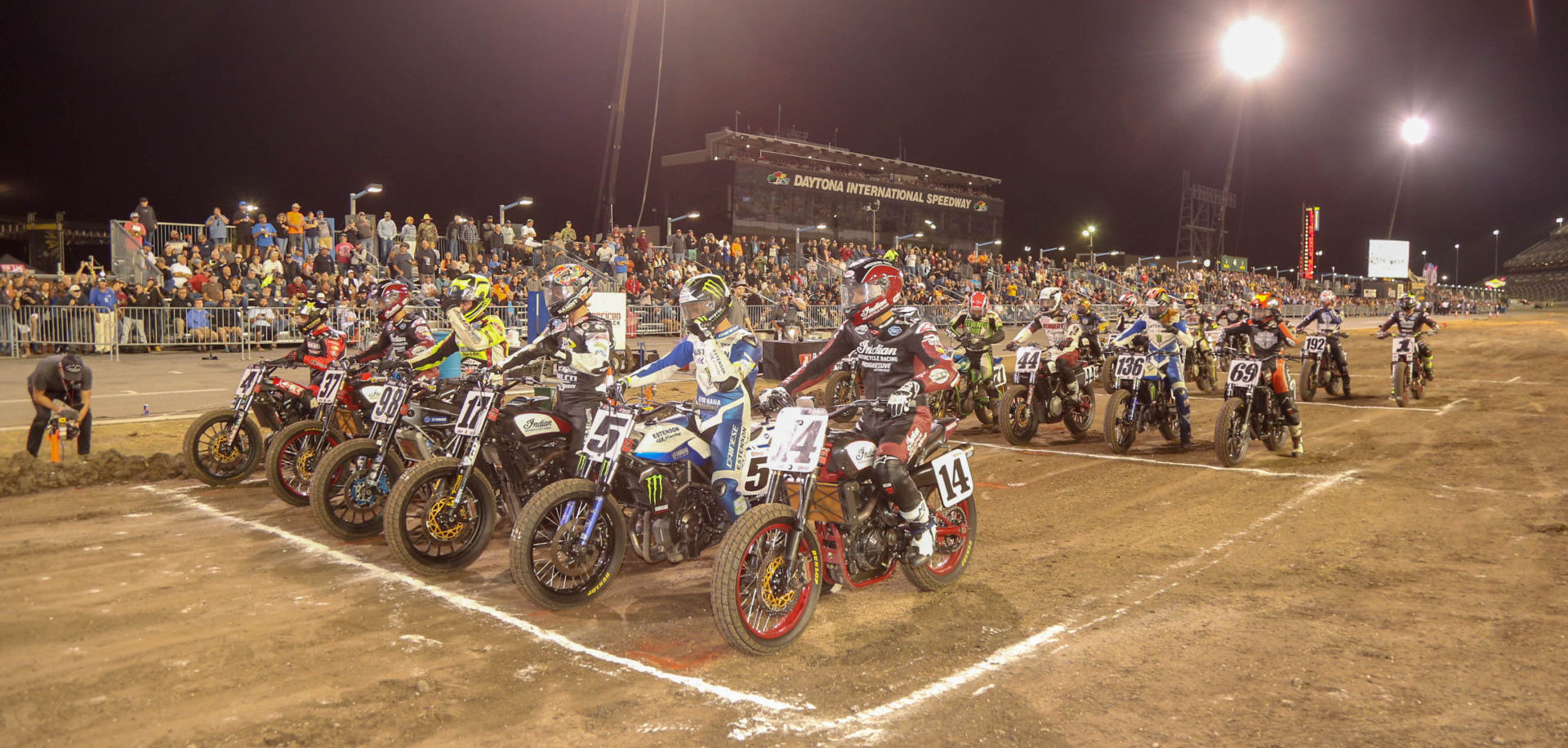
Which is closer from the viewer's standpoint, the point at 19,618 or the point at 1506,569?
the point at 19,618

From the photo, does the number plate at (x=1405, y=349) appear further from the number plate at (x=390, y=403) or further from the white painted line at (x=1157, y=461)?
the number plate at (x=390, y=403)

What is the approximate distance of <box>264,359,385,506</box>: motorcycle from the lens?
8.53 m

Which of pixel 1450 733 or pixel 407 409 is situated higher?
pixel 407 409

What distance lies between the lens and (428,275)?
79.0ft

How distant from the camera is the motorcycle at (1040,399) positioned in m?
12.9

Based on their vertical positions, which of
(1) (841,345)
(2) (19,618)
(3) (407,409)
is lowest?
(2) (19,618)

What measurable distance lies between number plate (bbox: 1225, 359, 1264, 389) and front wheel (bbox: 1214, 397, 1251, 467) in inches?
9.8

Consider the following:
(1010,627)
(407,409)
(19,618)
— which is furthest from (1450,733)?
(19,618)

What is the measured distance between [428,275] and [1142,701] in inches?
890

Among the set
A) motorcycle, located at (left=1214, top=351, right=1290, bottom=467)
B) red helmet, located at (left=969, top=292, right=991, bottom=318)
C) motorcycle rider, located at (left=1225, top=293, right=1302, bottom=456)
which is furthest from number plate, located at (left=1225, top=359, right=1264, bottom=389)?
red helmet, located at (left=969, top=292, right=991, bottom=318)

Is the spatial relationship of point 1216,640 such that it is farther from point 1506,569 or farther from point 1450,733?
point 1506,569

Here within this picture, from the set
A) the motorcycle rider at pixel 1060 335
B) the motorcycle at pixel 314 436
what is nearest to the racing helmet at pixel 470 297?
the motorcycle at pixel 314 436

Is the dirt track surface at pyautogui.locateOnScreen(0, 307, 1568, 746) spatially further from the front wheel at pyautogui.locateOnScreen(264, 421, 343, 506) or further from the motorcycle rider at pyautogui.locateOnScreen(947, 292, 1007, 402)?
the motorcycle rider at pyautogui.locateOnScreen(947, 292, 1007, 402)

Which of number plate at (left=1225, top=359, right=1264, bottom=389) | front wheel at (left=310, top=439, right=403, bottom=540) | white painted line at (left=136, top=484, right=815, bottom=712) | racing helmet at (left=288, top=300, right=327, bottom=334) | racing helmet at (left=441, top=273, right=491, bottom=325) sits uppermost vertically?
racing helmet at (left=441, top=273, right=491, bottom=325)
